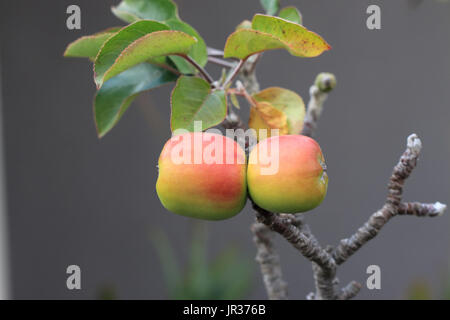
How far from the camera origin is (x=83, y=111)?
1.58 metres

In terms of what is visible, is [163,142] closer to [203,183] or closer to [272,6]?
[272,6]

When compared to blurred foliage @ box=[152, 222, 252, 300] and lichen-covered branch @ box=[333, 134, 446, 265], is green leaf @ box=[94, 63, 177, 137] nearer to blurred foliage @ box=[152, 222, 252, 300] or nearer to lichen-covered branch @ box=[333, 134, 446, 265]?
lichen-covered branch @ box=[333, 134, 446, 265]

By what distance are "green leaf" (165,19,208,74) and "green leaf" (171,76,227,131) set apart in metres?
0.05

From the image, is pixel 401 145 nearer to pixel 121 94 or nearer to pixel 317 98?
pixel 317 98

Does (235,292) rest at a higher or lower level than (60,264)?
lower

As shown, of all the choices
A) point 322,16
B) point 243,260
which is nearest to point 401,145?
point 322,16

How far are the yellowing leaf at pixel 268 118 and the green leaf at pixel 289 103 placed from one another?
2cm

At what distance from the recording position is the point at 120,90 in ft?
1.52

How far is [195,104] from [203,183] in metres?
0.10

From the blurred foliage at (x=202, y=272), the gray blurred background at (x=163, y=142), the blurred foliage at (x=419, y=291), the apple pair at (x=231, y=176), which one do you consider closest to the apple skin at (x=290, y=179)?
the apple pair at (x=231, y=176)

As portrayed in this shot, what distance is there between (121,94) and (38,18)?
4.11 ft

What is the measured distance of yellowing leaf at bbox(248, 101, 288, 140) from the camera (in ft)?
1.44

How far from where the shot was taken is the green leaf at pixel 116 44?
0.35 metres

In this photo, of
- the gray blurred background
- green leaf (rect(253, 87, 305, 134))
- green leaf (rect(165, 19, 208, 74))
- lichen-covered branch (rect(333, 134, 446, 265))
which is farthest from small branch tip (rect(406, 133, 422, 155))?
the gray blurred background
